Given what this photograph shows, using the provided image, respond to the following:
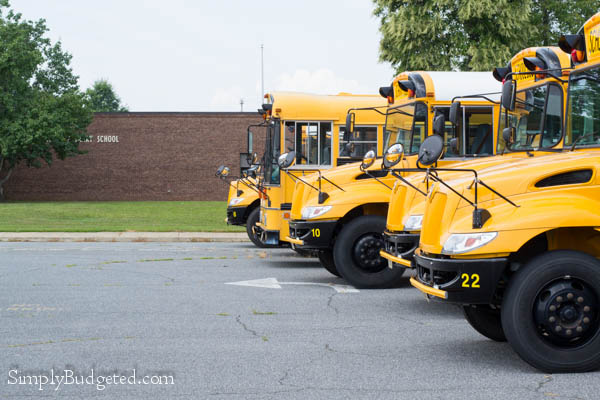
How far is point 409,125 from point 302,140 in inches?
131

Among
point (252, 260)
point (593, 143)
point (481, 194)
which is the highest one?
point (593, 143)

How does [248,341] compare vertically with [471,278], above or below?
below

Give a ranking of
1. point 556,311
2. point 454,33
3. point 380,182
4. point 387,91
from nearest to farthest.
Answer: point 556,311, point 380,182, point 387,91, point 454,33

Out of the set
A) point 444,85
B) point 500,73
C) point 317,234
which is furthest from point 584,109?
point 317,234

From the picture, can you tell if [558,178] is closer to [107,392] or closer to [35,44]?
[107,392]

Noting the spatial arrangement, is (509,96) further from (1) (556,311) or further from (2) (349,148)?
(2) (349,148)

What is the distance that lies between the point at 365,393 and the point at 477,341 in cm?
222

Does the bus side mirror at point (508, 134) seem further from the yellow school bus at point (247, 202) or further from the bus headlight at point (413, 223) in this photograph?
the yellow school bus at point (247, 202)

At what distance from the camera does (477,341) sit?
732 centimetres

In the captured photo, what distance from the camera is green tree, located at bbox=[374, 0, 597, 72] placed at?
28547mm

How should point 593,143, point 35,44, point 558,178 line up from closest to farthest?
point 558,178
point 593,143
point 35,44

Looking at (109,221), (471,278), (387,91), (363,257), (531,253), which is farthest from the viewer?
(109,221)

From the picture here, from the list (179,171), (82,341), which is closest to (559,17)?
(179,171)

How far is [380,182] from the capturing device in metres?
11.2
